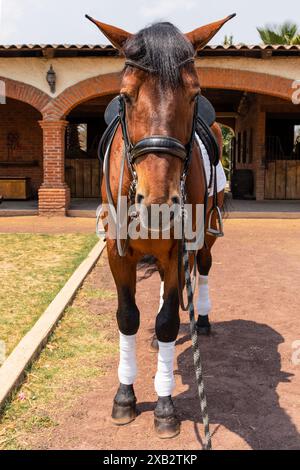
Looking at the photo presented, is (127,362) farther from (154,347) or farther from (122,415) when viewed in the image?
(154,347)

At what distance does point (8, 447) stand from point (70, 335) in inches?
68.6

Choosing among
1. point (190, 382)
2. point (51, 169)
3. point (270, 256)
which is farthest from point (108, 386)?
point (51, 169)

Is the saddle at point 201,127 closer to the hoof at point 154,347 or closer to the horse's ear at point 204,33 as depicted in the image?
the horse's ear at point 204,33

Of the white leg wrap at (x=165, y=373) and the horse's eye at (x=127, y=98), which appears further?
the white leg wrap at (x=165, y=373)

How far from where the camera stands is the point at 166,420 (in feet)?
9.29

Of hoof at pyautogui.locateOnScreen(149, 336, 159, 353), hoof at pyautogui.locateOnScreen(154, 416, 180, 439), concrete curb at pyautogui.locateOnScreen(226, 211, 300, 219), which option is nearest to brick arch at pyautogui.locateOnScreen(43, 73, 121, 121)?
concrete curb at pyautogui.locateOnScreen(226, 211, 300, 219)

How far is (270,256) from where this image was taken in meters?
8.29

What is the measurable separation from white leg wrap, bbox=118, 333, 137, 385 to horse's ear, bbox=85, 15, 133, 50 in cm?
181

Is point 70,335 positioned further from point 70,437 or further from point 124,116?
point 124,116

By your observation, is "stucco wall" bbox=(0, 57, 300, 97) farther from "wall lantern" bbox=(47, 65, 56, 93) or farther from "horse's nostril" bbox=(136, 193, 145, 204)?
"horse's nostril" bbox=(136, 193, 145, 204)

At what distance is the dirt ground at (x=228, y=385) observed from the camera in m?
2.77

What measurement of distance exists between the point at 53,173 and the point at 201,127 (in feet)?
31.9

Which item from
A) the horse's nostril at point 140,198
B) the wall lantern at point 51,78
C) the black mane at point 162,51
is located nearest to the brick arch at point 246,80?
the wall lantern at point 51,78

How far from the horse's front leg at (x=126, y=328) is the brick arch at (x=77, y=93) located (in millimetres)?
10154
